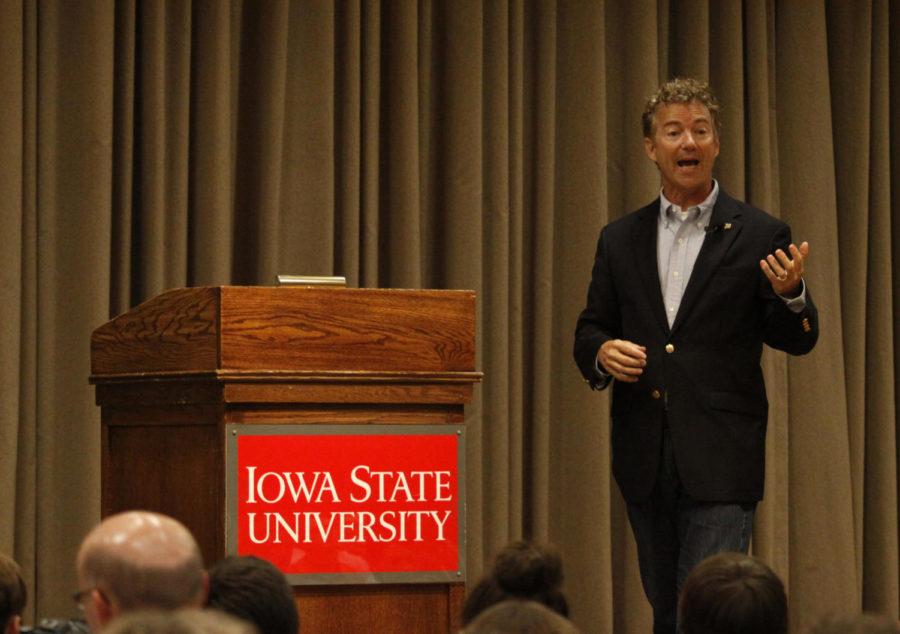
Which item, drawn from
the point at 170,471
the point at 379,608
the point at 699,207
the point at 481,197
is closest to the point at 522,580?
the point at 379,608

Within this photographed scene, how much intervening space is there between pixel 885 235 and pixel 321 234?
226 centimetres

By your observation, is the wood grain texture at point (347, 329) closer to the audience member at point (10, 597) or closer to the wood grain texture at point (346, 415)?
the wood grain texture at point (346, 415)

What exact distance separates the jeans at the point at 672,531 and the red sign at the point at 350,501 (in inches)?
21.0

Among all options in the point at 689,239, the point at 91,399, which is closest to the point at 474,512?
the point at 91,399

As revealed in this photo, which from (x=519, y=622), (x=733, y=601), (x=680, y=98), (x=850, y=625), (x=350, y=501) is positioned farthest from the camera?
(x=680, y=98)

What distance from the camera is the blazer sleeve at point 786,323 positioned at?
10.8 feet

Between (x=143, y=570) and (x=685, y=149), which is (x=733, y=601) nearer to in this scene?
(x=143, y=570)

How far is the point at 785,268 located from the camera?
3.23 metres

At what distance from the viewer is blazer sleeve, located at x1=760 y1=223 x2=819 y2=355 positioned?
331cm

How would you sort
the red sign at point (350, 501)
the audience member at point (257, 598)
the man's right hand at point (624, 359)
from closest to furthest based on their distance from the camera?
the audience member at point (257, 598), the red sign at point (350, 501), the man's right hand at point (624, 359)

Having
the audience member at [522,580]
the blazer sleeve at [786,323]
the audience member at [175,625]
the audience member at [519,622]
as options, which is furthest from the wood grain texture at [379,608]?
the audience member at [175,625]

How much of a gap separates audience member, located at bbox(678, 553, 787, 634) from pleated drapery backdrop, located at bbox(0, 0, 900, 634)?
8.84 feet

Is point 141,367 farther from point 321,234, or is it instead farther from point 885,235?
point 885,235

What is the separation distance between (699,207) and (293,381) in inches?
41.9
